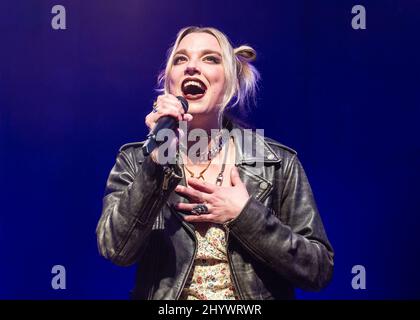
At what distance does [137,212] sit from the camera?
1.26m

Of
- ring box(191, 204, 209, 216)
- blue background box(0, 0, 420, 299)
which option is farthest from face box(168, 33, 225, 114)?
blue background box(0, 0, 420, 299)

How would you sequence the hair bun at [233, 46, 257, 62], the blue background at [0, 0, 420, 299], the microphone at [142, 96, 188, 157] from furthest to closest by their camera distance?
the blue background at [0, 0, 420, 299] < the hair bun at [233, 46, 257, 62] < the microphone at [142, 96, 188, 157]

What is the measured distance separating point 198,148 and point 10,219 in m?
0.99

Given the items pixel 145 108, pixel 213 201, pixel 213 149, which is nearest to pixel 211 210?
pixel 213 201

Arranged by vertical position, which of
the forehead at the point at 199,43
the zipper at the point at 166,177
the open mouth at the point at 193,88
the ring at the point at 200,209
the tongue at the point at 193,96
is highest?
the forehead at the point at 199,43

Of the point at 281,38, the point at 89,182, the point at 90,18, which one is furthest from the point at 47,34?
the point at 281,38

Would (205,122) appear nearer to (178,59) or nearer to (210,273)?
(178,59)

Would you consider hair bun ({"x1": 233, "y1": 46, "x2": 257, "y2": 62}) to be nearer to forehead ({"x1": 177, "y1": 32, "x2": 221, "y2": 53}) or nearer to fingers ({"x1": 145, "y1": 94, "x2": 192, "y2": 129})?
forehead ({"x1": 177, "y1": 32, "x2": 221, "y2": 53})

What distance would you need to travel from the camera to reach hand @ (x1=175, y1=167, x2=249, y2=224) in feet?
4.17

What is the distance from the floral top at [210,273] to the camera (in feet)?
4.32

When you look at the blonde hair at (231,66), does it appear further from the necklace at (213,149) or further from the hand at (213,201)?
the hand at (213,201)

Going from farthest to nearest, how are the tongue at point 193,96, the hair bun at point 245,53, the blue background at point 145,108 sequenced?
the blue background at point 145,108 < the hair bun at point 245,53 < the tongue at point 193,96

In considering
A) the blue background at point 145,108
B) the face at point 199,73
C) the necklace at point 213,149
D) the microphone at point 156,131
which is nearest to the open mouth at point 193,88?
the face at point 199,73

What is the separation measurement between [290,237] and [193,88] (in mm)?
438
